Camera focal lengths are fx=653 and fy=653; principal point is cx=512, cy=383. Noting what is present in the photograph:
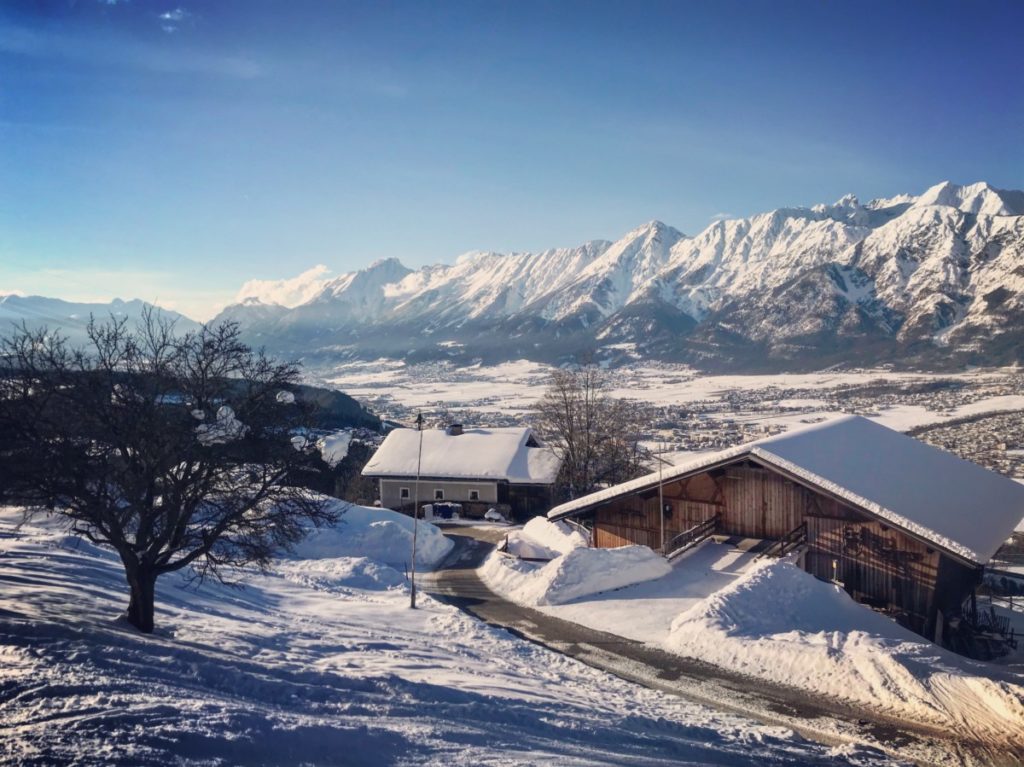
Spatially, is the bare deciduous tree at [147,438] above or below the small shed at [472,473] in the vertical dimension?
above

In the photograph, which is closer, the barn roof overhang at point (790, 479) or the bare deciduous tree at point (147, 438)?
the bare deciduous tree at point (147, 438)

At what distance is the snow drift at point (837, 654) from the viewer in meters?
14.2

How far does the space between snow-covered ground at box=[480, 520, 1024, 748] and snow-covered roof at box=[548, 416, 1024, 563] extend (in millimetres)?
3384

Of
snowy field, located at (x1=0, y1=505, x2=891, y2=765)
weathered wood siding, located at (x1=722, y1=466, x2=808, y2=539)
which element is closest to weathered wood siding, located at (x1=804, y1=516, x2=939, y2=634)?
weathered wood siding, located at (x1=722, y1=466, x2=808, y2=539)

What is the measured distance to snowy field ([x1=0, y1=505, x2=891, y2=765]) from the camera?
855 cm

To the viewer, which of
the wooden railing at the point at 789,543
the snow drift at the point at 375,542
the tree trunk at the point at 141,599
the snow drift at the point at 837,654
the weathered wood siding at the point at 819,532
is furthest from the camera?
the snow drift at the point at 375,542

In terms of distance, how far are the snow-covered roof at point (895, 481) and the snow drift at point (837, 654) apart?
146 inches

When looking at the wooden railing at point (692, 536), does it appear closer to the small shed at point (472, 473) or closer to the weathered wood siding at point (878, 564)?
the weathered wood siding at point (878, 564)

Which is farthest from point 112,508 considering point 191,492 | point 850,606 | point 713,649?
point 850,606

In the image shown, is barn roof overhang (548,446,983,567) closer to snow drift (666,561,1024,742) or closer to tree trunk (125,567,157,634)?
snow drift (666,561,1024,742)

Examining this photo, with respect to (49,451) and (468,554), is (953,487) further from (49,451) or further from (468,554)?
(49,451)

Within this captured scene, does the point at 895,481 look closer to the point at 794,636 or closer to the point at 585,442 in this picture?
the point at 794,636

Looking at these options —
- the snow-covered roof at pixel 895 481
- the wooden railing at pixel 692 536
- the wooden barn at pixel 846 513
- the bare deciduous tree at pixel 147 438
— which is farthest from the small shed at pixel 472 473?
the bare deciduous tree at pixel 147 438

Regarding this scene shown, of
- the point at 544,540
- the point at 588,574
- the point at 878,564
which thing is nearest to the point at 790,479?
the point at 878,564
